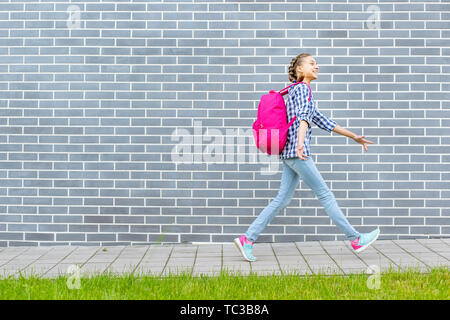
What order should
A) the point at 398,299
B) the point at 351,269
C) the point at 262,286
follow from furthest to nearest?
the point at 351,269, the point at 262,286, the point at 398,299

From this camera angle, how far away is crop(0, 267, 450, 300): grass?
10.8 ft

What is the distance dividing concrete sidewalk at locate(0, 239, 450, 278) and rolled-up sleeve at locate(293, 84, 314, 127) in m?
1.26

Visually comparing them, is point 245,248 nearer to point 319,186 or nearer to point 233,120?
point 319,186

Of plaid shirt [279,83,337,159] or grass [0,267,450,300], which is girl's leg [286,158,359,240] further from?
grass [0,267,450,300]

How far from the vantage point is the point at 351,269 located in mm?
4105

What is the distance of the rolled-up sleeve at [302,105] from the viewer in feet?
14.1

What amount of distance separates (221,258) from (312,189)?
1.05 metres

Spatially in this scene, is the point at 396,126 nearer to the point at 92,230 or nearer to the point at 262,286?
the point at 262,286

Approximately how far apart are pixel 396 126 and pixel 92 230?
3.38 m

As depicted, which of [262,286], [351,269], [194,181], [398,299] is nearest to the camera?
[398,299]

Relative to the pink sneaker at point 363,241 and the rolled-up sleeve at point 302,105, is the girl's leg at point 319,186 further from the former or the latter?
the rolled-up sleeve at point 302,105

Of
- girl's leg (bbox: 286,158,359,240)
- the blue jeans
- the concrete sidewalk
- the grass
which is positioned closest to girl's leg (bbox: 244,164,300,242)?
the blue jeans
